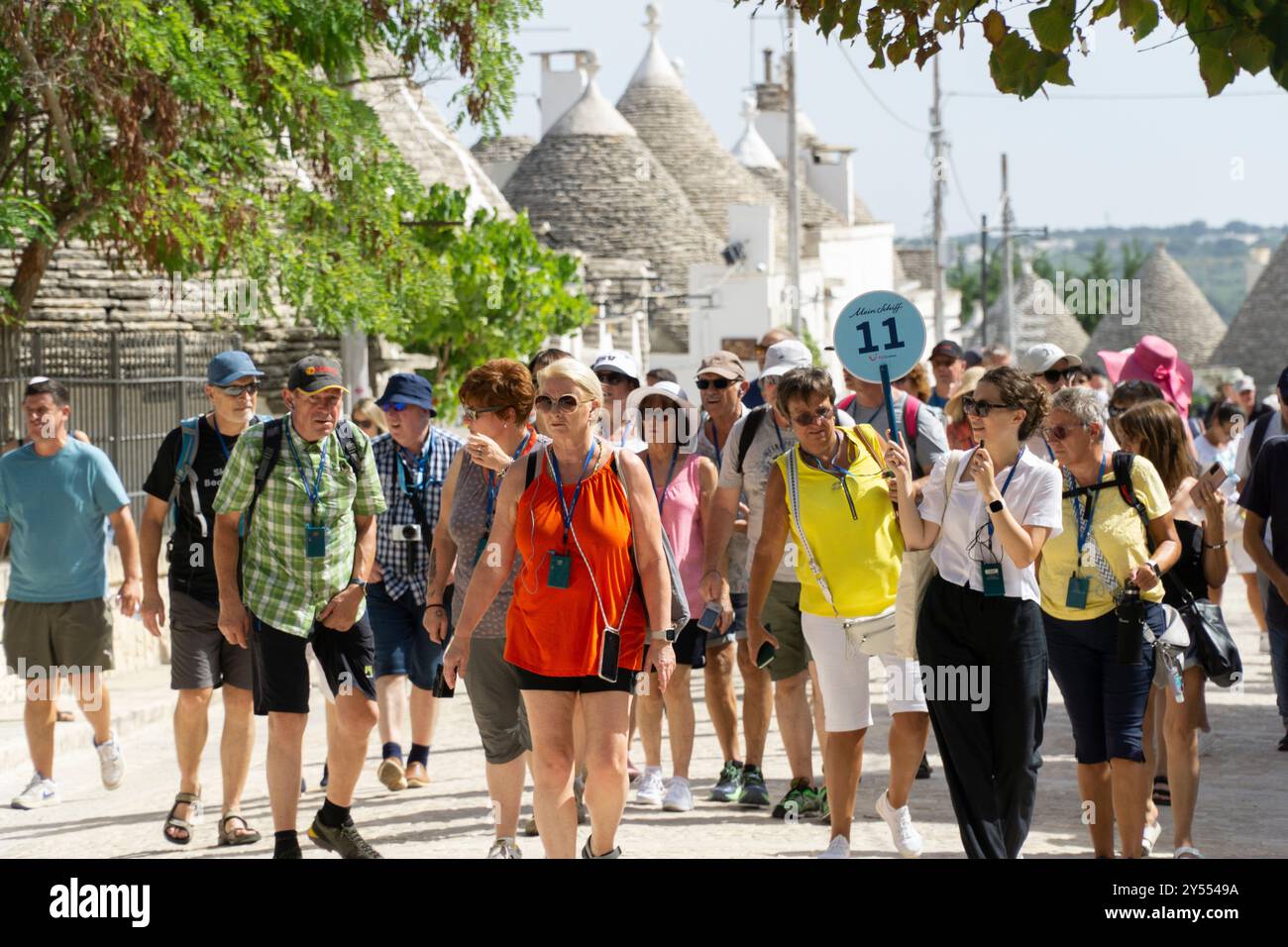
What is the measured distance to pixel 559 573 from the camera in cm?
576

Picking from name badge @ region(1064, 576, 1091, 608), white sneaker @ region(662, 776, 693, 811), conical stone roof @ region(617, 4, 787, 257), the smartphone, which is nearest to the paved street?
white sneaker @ region(662, 776, 693, 811)

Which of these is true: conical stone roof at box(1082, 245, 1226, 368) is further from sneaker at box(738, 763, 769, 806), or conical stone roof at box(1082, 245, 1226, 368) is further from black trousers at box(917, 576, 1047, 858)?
black trousers at box(917, 576, 1047, 858)

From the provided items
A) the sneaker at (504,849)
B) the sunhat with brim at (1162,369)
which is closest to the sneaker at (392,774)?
the sneaker at (504,849)

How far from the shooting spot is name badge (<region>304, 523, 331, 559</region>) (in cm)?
670

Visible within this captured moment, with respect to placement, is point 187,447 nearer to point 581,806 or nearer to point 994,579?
point 581,806

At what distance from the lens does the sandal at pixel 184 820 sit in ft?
24.1

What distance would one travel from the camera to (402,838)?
7.45m

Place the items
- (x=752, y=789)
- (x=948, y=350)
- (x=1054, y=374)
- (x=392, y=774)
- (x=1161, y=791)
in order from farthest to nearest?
1. (x=948, y=350)
2. (x=1054, y=374)
3. (x=392, y=774)
4. (x=752, y=789)
5. (x=1161, y=791)

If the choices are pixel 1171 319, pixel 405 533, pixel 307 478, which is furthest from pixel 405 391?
pixel 1171 319

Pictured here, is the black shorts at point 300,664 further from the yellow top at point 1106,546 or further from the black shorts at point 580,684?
the yellow top at point 1106,546

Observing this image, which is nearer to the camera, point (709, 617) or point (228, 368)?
point (228, 368)

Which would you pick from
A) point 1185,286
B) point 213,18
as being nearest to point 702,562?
point 213,18

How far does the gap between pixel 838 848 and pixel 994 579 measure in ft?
4.18
